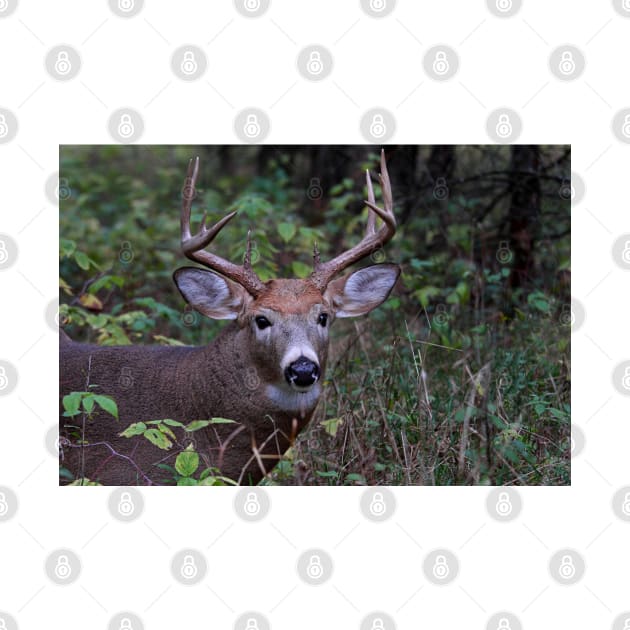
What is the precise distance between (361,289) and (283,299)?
0.63 meters

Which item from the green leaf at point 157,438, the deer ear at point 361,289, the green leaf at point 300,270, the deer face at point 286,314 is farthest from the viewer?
the green leaf at point 300,270

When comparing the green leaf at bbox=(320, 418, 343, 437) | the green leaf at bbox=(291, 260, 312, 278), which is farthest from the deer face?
the green leaf at bbox=(291, 260, 312, 278)

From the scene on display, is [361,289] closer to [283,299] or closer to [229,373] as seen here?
[283,299]

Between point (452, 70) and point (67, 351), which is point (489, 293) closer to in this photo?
point (452, 70)

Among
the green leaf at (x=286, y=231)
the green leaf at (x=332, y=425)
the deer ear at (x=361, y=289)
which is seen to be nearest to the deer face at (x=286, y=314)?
the deer ear at (x=361, y=289)

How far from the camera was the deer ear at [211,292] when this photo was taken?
5.92 metres

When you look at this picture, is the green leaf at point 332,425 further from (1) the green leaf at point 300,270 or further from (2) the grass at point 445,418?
(1) the green leaf at point 300,270

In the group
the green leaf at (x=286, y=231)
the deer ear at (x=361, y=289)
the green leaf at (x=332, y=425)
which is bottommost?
the green leaf at (x=332, y=425)

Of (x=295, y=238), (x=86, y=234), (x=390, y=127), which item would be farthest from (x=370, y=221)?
(x=86, y=234)

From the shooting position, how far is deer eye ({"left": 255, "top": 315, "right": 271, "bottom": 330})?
5707 millimetres

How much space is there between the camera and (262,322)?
5734mm

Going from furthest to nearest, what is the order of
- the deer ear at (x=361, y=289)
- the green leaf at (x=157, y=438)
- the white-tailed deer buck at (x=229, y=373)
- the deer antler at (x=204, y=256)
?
the deer ear at (x=361, y=289), the deer antler at (x=204, y=256), the white-tailed deer buck at (x=229, y=373), the green leaf at (x=157, y=438)

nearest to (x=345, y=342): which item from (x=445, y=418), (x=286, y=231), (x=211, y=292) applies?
(x=286, y=231)

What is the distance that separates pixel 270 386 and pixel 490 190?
4.05 meters
